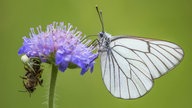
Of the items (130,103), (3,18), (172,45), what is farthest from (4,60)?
(172,45)

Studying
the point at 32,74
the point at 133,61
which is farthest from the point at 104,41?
the point at 32,74

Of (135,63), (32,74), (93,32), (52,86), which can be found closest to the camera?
(52,86)

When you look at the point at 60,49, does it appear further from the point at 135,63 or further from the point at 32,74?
the point at 135,63

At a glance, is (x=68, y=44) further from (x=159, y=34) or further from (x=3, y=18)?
(x=159, y=34)

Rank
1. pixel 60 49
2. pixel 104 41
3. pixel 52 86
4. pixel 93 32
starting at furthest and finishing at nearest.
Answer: pixel 93 32 → pixel 104 41 → pixel 60 49 → pixel 52 86

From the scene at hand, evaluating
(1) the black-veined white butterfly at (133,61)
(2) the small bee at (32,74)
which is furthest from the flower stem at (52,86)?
(1) the black-veined white butterfly at (133,61)

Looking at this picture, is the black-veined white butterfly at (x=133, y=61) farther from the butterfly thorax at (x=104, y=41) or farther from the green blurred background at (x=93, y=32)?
the green blurred background at (x=93, y=32)
